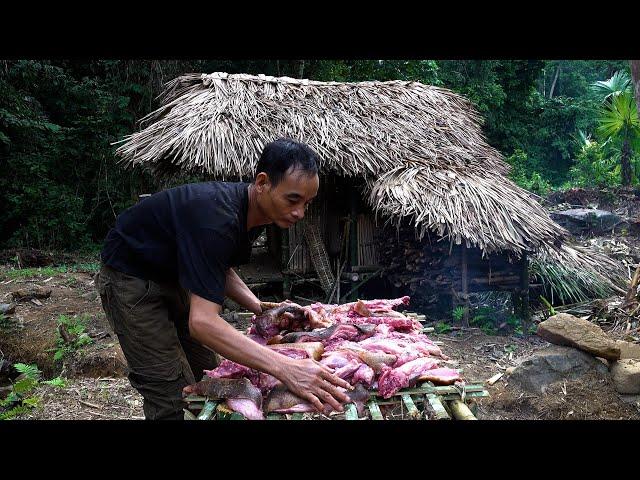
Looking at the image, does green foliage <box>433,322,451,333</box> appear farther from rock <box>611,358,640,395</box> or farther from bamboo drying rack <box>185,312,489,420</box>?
bamboo drying rack <box>185,312,489,420</box>

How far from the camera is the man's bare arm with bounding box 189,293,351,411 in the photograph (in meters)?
2.53

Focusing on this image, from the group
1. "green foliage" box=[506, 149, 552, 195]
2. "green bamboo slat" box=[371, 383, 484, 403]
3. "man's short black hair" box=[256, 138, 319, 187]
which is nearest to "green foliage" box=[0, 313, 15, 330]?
"man's short black hair" box=[256, 138, 319, 187]

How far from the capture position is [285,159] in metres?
2.74

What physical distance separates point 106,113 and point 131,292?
15.0 m

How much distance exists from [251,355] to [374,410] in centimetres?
66

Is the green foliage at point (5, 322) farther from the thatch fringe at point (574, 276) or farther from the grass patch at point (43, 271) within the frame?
the thatch fringe at point (574, 276)

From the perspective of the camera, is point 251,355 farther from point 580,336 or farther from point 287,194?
point 580,336

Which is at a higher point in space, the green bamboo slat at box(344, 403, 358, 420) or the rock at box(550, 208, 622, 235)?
the rock at box(550, 208, 622, 235)

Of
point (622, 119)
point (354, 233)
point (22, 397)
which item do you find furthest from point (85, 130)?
point (622, 119)

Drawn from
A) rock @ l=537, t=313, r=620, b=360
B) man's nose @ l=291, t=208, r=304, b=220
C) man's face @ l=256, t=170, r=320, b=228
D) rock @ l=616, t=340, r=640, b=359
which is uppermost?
man's face @ l=256, t=170, r=320, b=228

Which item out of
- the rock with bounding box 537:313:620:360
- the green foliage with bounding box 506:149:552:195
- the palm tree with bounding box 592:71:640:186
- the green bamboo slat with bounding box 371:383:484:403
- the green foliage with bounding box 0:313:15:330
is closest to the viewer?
the green bamboo slat with bounding box 371:383:484:403

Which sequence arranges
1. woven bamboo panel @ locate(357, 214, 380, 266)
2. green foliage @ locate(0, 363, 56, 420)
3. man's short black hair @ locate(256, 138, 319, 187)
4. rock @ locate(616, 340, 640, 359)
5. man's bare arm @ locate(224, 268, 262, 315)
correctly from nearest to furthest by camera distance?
man's short black hair @ locate(256, 138, 319, 187) → man's bare arm @ locate(224, 268, 262, 315) → green foliage @ locate(0, 363, 56, 420) → rock @ locate(616, 340, 640, 359) → woven bamboo panel @ locate(357, 214, 380, 266)

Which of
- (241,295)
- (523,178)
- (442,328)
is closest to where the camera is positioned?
(241,295)

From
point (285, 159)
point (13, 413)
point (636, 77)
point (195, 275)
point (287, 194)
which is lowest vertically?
point (13, 413)
